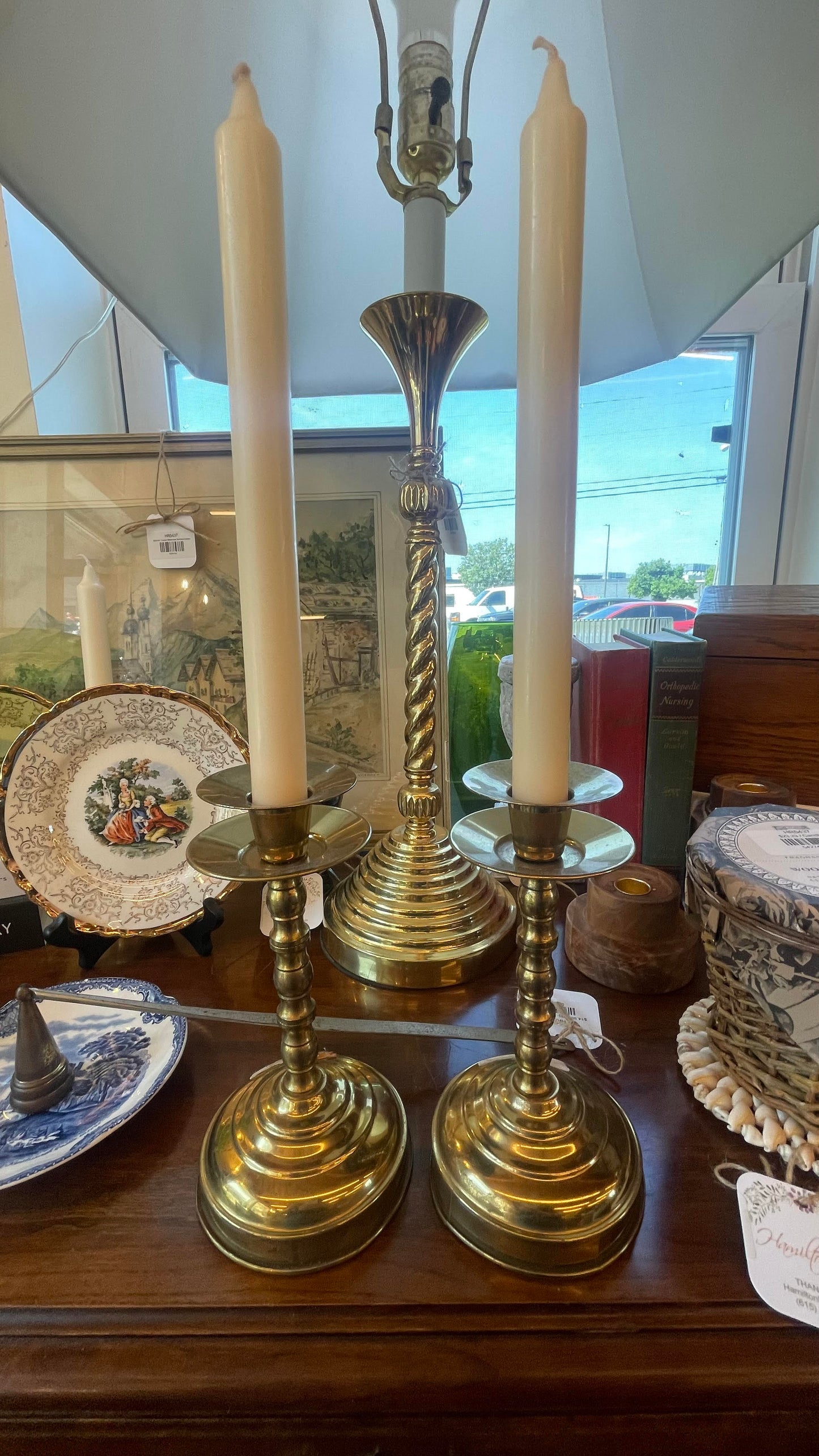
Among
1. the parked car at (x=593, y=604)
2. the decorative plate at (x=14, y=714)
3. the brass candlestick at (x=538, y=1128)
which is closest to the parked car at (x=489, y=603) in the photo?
the parked car at (x=593, y=604)

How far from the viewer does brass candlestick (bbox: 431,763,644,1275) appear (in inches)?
11.1

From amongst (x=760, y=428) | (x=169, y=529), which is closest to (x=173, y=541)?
(x=169, y=529)

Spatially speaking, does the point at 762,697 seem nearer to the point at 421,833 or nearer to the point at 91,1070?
the point at 421,833

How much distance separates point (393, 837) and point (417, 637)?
184 millimetres

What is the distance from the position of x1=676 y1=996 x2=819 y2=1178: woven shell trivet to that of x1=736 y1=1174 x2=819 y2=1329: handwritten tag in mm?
18

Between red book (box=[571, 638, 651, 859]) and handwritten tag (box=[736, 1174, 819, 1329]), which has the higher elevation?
red book (box=[571, 638, 651, 859])

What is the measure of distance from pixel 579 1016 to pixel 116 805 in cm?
42

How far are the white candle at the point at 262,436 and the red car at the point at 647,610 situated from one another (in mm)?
887

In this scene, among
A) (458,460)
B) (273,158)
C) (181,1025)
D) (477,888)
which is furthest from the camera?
(458,460)

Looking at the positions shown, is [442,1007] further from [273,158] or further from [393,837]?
[273,158]

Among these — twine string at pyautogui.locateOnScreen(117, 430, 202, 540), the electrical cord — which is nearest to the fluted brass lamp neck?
twine string at pyautogui.locateOnScreen(117, 430, 202, 540)

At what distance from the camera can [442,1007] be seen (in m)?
0.48

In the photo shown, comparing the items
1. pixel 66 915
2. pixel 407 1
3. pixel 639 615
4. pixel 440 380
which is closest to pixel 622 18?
pixel 407 1

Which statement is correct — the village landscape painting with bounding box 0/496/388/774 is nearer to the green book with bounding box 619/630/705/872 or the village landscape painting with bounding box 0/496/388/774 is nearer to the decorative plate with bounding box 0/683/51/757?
the decorative plate with bounding box 0/683/51/757
